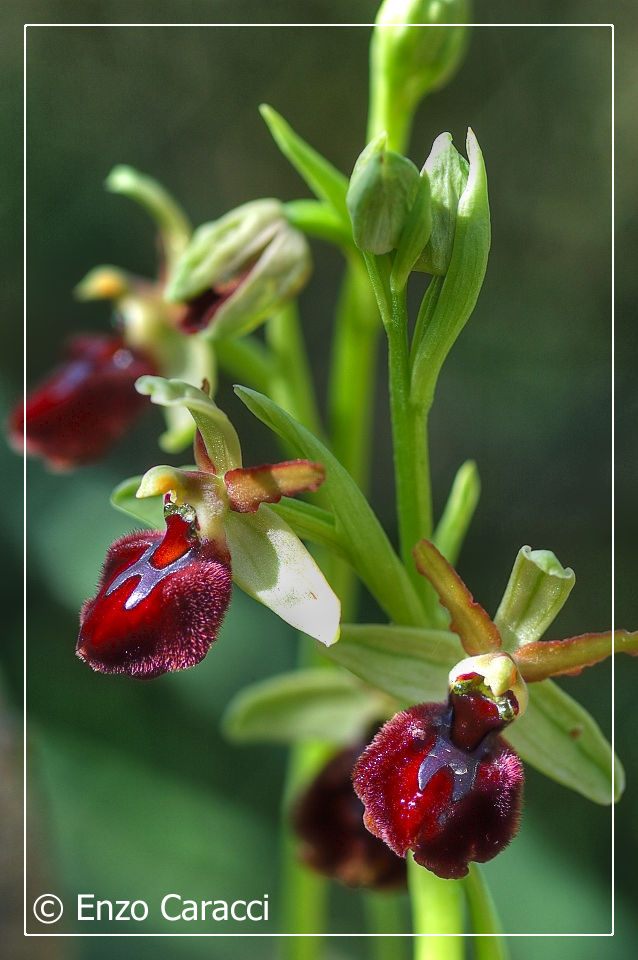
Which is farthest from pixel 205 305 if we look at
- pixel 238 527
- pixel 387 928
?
pixel 387 928

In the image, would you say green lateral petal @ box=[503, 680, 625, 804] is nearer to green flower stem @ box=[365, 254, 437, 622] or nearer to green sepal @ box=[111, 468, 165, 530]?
green flower stem @ box=[365, 254, 437, 622]

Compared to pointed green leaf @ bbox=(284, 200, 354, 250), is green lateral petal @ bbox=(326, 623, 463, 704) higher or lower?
lower

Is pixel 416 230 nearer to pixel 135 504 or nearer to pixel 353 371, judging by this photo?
pixel 135 504

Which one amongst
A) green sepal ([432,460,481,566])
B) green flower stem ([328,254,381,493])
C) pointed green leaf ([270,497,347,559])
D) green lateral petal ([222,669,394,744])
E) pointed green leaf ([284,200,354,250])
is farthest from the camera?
green lateral petal ([222,669,394,744])

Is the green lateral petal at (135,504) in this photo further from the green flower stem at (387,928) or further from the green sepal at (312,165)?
the green flower stem at (387,928)

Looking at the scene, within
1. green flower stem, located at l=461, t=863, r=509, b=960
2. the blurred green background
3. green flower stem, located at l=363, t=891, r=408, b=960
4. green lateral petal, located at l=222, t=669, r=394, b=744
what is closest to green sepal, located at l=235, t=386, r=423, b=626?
green flower stem, located at l=461, t=863, r=509, b=960

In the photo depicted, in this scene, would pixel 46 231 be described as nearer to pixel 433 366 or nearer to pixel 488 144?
pixel 488 144
